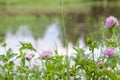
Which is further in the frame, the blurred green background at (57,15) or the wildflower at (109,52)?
the blurred green background at (57,15)

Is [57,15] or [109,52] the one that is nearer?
[109,52]

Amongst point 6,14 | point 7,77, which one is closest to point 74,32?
point 6,14

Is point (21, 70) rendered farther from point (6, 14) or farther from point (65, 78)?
point (6, 14)

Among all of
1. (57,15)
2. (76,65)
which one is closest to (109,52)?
(76,65)

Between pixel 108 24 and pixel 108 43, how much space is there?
0.14 meters

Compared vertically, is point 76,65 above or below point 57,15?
below

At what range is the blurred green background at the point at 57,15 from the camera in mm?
11857

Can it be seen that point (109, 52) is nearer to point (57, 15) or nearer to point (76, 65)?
point (76, 65)

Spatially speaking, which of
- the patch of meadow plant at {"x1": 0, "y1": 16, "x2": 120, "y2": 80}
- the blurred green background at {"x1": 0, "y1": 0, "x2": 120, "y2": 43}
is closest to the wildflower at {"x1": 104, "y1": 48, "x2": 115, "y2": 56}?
the patch of meadow plant at {"x1": 0, "y1": 16, "x2": 120, "y2": 80}

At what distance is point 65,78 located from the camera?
1.52 metres

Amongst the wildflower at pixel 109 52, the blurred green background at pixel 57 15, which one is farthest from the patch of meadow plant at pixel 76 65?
the blurred green background at pixel 57 15

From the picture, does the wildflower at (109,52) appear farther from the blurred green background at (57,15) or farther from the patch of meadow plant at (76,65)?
the blurred green background at (57,15)

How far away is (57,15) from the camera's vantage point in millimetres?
17359

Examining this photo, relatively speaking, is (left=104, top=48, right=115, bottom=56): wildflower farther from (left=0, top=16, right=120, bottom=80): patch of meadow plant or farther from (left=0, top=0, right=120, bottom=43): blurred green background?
(left=0, top=0, right=120, bottom=43): blurred green background
